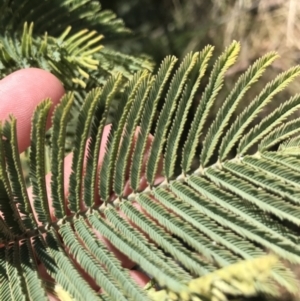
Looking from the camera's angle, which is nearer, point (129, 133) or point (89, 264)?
point (89, 264)

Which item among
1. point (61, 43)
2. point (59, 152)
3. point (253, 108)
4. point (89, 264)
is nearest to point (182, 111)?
point (253, 108)

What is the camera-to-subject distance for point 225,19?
2369mm

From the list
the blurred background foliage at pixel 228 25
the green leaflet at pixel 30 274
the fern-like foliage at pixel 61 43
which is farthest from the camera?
the blurred background foliage at pixel 228 25

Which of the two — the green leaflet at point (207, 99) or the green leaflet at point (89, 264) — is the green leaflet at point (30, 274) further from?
the green leaflet at point (207, 99)

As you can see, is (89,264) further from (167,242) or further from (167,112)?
(167,112)

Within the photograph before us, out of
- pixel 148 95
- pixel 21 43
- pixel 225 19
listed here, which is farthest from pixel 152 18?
pixel 148 95

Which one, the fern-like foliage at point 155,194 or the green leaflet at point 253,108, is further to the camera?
the green leaflet at point 253,108

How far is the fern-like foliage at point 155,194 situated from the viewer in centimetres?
94

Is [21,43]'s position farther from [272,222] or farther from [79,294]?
[272,222]

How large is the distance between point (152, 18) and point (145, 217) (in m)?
1.42

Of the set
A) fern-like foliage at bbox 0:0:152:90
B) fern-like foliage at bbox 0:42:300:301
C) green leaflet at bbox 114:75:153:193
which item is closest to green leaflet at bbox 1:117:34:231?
fern-like foliage at bbox 0:42:300:301

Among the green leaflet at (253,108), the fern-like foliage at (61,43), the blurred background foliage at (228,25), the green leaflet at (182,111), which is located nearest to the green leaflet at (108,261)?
the green leaflet at (182,111)

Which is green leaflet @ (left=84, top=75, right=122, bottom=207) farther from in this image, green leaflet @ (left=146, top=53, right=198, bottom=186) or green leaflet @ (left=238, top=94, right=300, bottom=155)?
green leaflet @ (left=238, top=94, right=300, bottom=155)

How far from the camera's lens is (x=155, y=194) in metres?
1.11
